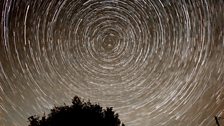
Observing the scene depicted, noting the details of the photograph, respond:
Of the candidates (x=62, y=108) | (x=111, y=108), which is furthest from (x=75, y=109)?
(x=111, y=108)

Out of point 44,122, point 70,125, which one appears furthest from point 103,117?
point 44,122

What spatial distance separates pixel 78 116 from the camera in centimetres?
1438

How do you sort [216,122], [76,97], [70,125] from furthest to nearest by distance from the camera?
[216,122] < [76,97] < [70,125]

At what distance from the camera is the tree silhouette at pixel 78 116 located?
14.2 meters

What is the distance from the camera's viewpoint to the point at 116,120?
1533 centimetres

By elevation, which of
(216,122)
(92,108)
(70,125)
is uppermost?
(216,122)

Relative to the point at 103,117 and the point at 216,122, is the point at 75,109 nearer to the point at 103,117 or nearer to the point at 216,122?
the point at 103,117

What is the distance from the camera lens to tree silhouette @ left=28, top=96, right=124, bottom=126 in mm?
14180

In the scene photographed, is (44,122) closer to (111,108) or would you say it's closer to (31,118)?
(31,118)

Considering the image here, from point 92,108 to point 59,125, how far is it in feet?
5.36

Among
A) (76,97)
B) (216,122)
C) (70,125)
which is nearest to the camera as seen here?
(70,125)

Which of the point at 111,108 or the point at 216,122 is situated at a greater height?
the point at 216,122

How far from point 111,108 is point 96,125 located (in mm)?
1320

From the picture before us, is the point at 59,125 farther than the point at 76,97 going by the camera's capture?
No
